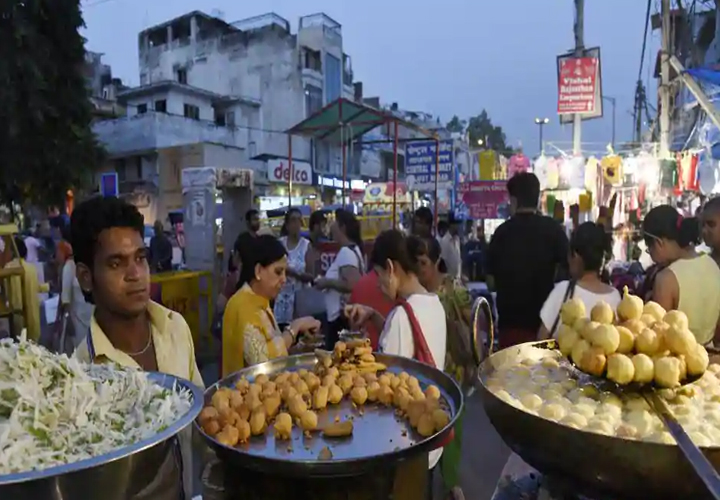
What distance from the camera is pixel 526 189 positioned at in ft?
12.6

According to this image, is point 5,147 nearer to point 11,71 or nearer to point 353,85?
point 11,71

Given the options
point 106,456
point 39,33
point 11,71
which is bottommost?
point 106,456

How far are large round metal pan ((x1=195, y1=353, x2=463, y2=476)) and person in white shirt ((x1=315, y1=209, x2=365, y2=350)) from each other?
3.33 meters

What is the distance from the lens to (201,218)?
25.4 feet

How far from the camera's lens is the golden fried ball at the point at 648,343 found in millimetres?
1496

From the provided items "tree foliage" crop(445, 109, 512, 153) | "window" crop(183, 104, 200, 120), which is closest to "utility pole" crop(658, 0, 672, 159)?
"window" crop(183, 104, 200, 120)

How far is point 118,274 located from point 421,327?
1.49 meters

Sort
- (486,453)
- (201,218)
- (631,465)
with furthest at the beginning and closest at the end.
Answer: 1. (201,218)
2. (486,453)
3. (631,465)

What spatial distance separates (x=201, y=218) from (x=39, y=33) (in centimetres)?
645

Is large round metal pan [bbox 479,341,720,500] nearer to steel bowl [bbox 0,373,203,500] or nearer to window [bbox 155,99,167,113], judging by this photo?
steel bowl [bbox 0,373,203,500]

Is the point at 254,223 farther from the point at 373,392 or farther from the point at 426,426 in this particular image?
the point at 426,426

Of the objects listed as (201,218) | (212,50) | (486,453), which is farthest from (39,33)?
(212,50)

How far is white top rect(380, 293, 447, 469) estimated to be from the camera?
2629 mm

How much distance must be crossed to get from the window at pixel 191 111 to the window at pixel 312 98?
7171 millimetres
